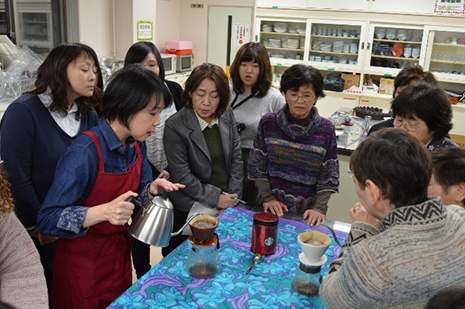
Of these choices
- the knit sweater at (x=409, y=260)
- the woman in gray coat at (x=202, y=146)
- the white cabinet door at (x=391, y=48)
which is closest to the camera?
the knit sweater at (x=409, y=260)

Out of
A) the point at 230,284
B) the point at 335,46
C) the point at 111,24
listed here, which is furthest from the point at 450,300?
the point at 335,46

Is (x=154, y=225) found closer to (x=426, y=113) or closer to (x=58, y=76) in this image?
(x=58, y=76)

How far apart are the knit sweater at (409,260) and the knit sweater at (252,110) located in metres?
1.46

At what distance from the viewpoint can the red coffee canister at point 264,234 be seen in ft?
4.76

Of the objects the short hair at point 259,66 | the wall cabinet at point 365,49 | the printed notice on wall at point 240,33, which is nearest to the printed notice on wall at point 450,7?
the wall cabinet at point 365,49

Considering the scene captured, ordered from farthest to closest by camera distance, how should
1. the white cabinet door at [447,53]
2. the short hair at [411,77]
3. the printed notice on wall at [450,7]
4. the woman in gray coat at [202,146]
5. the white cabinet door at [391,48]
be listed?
the white cabinet door at [391,48] → the white cabinet door at [447,53] → the printed notice on wall at [450,7] → the short hair at [411,77] → the woman in gray coat at [202,146]

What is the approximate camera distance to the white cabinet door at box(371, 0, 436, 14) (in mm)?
5243

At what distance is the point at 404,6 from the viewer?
210 inches

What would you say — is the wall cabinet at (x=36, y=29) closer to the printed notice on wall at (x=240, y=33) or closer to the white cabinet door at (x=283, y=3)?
the printed notice on wall at (x=240, y=33)

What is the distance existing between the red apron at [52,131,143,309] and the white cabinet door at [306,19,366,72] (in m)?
4.88

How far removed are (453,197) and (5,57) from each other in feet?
11.3

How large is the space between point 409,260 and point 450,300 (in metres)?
0.37

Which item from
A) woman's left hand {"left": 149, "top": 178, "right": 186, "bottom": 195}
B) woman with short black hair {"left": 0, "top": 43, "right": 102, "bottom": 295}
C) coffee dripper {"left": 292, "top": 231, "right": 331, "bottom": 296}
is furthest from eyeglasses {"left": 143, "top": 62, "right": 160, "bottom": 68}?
coffee dripper {"left": 292, "top": 231, "right": 331, "bottom": 296}

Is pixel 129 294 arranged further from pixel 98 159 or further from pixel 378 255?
pixel 378 255
